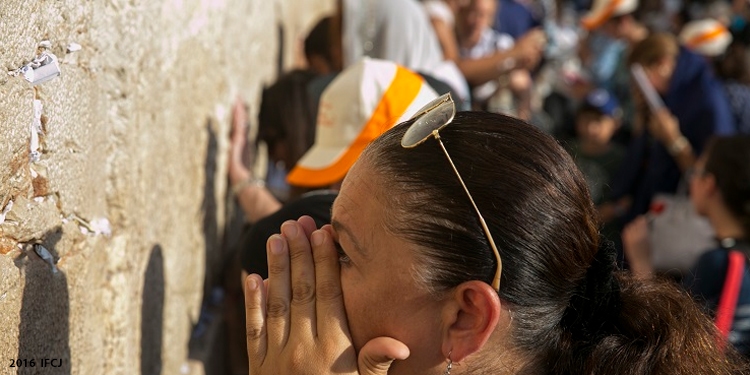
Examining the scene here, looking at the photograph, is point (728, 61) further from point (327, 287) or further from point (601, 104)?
point (327, 287)

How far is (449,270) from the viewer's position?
4.10 feet

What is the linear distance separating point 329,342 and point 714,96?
11.9 feet

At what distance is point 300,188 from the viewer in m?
2.35

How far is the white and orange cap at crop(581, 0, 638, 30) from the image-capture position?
684 centimetres

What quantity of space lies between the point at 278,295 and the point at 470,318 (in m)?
0.29

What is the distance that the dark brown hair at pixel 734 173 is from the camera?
2705mm

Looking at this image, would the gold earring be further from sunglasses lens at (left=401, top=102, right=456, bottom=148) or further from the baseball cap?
the baseball cap

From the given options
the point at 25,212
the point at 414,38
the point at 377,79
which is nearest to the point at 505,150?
the point at 25,212

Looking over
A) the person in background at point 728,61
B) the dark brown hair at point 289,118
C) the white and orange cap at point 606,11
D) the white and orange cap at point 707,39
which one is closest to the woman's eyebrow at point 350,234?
the dark brown hair at point 289,118

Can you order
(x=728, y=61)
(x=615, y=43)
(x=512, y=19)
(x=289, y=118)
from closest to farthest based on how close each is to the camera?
(x=289, y=118) → (x=728, y=61) → (x=512, y=19) → (x=615, y=43)

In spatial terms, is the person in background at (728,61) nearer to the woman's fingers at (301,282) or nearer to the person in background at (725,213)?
the person in background at (725,213)

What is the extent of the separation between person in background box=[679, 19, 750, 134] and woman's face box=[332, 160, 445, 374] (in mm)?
3636

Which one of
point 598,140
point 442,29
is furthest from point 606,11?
point 442,29

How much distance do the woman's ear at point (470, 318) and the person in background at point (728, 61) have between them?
3.62 meters
